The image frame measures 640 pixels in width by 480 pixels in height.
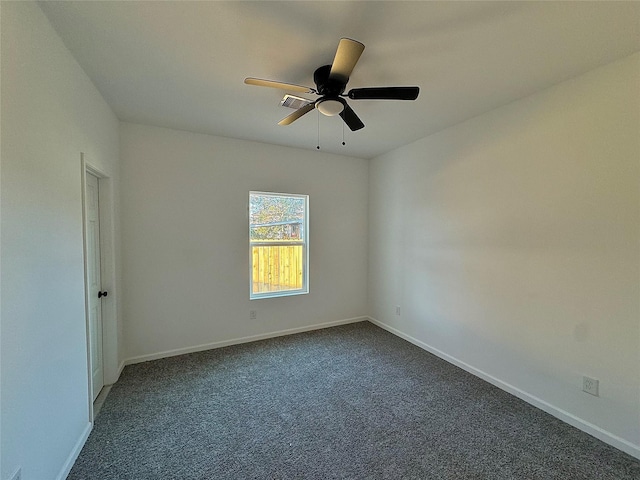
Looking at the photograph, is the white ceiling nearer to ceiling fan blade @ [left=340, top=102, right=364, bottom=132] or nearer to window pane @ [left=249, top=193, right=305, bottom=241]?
ceiling fan blade @ [left=340, top=102, right=364, bottom=132]

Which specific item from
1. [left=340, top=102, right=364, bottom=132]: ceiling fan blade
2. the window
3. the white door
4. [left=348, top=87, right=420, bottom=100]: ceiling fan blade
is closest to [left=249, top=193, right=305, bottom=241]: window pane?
the window

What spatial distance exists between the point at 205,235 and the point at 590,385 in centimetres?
387

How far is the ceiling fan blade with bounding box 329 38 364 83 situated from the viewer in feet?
4.52

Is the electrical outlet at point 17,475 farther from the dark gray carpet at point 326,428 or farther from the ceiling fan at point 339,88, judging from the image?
the ceiling fan at point 339,88

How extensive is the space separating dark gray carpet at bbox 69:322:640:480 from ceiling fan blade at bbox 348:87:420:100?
7.82 ft

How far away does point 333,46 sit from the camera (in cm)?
178

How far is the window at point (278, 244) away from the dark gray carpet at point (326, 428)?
113cm

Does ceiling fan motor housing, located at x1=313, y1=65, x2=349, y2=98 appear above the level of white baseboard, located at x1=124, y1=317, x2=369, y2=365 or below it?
above

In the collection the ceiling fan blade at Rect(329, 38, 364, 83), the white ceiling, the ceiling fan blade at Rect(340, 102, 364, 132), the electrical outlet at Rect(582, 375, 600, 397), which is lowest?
the electrical outlet at Rect(582, 375, 600, 397)

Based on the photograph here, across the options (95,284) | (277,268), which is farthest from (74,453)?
(277,268)

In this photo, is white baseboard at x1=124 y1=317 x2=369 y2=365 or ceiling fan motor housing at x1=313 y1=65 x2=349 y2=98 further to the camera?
white baseboard at x1=124 y1=317 x2=369 y2=365

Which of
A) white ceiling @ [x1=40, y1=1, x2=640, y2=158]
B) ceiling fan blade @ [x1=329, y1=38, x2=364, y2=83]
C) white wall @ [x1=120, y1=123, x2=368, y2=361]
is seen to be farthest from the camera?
white wall @ [x1=120, y1=123, x2=368, y2=361]

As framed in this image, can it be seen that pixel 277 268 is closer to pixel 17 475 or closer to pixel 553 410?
pixel 17 475

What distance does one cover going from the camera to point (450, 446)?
1.90 m
